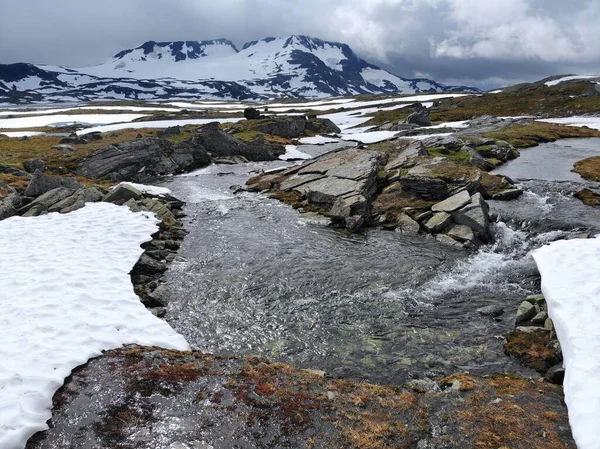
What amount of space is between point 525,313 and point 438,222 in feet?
39.4

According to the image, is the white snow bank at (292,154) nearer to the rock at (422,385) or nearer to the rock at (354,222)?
the rock at (354,222)

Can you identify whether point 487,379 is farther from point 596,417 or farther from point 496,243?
point 496,243

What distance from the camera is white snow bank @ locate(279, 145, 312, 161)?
66375mm

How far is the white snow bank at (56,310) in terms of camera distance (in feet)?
33.3

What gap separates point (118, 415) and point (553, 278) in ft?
55.1

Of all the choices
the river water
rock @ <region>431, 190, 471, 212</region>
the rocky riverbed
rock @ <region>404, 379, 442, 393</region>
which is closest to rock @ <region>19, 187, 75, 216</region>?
the rocky riverbed

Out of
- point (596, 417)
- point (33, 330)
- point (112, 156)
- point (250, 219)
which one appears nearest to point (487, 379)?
point (596, 417)

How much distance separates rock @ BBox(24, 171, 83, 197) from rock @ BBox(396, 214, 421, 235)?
95.5 ft

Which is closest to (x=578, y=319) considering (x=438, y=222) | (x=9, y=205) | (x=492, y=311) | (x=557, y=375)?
(x=557, y=375)

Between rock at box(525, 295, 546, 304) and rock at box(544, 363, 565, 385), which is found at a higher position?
rock at box(525, 295, 546, 304)

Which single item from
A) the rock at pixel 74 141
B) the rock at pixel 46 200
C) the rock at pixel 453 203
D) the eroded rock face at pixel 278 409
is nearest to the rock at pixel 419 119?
the rock at pixel 453 203

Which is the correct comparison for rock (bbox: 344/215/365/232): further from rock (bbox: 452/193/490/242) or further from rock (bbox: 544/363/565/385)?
rock (bbox: 544/363/565/385)

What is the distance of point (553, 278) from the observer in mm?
15719

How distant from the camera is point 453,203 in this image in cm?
2870
